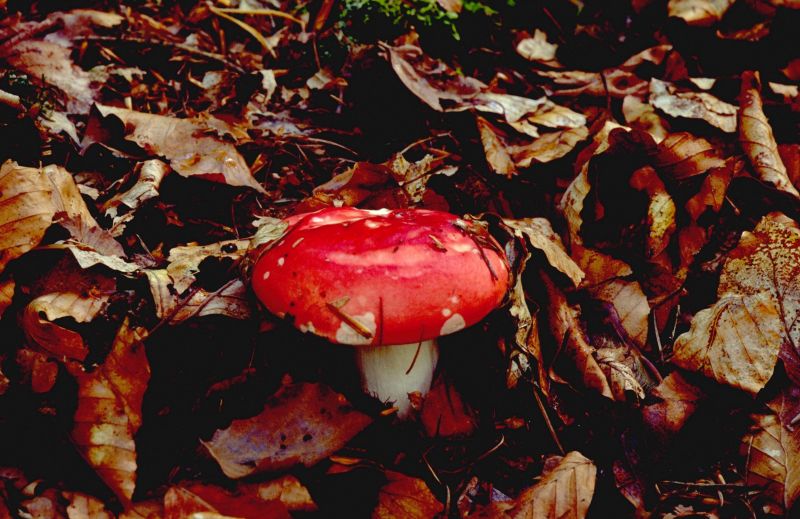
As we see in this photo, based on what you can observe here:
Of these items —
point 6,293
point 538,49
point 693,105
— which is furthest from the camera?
point 538,49

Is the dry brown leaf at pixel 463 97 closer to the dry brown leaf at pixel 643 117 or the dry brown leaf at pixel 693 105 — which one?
the dry brown leaf at pixel 643 117

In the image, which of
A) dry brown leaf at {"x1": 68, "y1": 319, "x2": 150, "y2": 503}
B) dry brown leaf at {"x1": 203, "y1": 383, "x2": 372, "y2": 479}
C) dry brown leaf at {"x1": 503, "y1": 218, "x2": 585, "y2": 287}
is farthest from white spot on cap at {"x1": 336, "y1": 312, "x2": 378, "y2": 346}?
dry brown leaf at {"x1": 503, "y1": 218, "x2": 585, "y2": 287}

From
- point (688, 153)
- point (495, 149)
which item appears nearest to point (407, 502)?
point (495, 149)

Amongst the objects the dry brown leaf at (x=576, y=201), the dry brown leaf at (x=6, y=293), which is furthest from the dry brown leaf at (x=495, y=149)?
the dry brown leaf at (x=6, y=293)

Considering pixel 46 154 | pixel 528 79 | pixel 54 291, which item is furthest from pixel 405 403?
pixel 528 79

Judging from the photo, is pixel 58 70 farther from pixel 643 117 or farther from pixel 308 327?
pixel 643 117

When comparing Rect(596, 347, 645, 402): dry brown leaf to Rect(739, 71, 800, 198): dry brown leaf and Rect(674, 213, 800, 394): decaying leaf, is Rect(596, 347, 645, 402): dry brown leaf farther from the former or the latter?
Rect(739, 71, 800, 198): dry brown leaf

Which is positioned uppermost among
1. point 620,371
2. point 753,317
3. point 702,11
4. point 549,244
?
point 702,11
